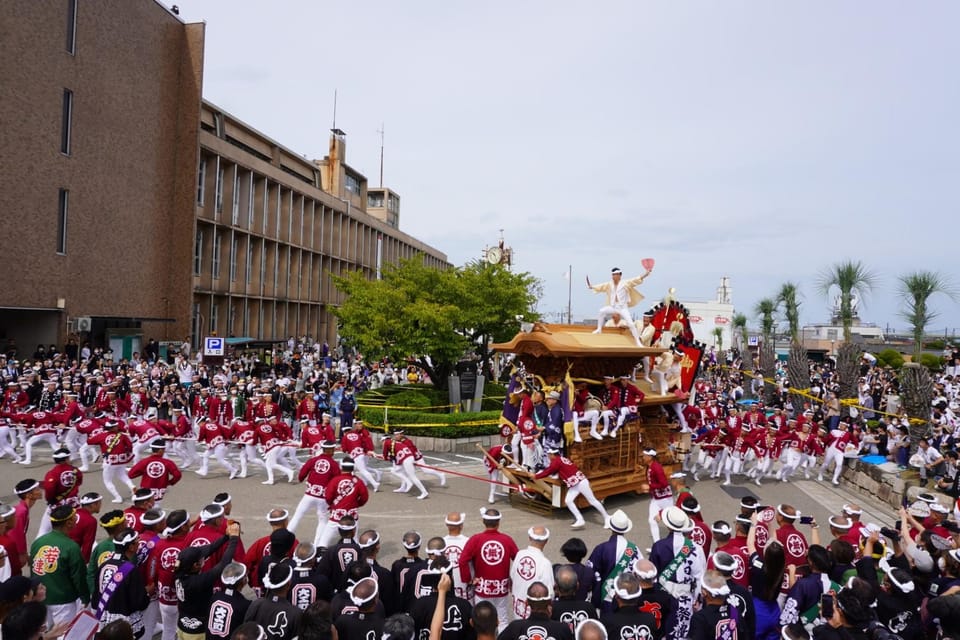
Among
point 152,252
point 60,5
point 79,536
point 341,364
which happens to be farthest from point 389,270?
point 79,536

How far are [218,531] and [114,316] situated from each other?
26196mm

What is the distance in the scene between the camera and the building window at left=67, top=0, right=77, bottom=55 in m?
25.0

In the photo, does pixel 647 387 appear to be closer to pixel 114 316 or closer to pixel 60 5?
pixel 114 316

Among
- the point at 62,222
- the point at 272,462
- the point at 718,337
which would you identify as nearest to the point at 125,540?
the point at 272,462

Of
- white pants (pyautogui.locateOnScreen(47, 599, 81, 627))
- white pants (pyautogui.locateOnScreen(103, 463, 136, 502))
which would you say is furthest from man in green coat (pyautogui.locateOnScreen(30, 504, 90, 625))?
white pants (pyautogui.locateOnScreen(103, 463, 136, 502))

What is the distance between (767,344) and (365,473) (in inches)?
1107

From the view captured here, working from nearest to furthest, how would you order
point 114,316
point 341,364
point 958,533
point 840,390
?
1. point 958,533
2. point 840,390
3. point 114,316
4. point 341,364

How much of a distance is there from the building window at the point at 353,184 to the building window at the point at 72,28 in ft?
112

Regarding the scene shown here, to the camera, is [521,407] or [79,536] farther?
[521,407]

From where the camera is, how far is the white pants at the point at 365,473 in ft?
41.8

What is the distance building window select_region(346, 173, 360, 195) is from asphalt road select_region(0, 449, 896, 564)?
46.7 meters

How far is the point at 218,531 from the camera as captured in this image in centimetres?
628

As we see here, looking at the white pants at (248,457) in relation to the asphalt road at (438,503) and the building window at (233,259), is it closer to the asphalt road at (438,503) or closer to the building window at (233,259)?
the asphalt road at (438,503)

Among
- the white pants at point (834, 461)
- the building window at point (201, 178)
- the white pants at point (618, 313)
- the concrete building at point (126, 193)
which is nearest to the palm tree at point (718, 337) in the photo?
the concrete building at point (126, 193)
